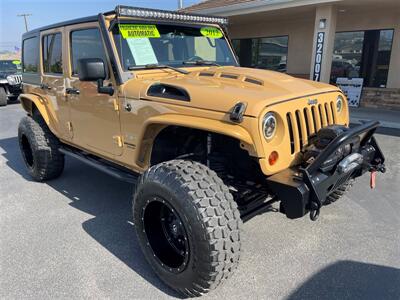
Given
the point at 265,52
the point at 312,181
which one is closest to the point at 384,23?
the point at 265,52

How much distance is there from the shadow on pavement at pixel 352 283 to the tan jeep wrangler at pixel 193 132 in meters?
0.59

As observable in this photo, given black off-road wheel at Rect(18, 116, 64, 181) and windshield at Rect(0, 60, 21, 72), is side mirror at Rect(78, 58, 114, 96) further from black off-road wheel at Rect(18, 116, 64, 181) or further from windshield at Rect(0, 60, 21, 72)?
windshield at Rect(0, 60, 21, 72)

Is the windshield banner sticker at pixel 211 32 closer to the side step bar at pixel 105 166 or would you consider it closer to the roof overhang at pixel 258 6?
the side step bar at pixel 105 166

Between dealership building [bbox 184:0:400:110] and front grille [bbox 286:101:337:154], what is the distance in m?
6.93

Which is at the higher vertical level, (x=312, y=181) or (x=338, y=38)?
(x=338, y=38)

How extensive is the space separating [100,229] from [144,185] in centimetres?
125

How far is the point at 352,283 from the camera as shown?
2.69 m

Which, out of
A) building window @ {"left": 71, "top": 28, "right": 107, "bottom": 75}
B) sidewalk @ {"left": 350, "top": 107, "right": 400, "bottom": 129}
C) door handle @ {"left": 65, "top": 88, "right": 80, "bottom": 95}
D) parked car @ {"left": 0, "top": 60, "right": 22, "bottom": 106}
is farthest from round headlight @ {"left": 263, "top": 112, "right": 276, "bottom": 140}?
parked car @ {"left": 0, "top": 60, "right": 22, "bottom": 106}

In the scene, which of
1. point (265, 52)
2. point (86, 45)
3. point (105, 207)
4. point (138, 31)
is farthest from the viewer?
point (265, 52)

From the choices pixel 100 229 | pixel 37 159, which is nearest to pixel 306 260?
pixel 100 229

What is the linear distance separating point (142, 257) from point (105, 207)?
1.20 metres

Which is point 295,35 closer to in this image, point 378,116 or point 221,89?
point 378,116

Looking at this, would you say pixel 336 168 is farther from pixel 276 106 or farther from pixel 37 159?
pixel 37 159

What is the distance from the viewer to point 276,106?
2.33 metres
